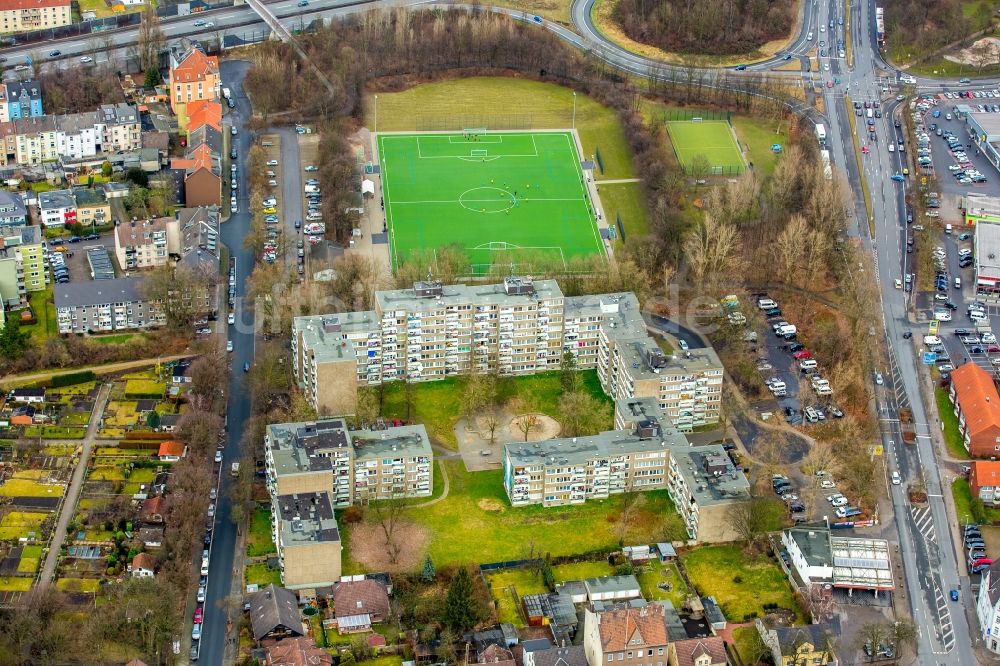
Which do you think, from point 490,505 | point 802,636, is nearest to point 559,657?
point 802,636

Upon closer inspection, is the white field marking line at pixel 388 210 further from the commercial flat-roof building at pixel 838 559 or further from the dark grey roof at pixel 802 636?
the dark grey roof at pixel 802 636

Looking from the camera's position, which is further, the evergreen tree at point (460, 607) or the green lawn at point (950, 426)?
the green lawn at point (950, 426)

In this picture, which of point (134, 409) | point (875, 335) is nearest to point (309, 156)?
A: point (134, 409)

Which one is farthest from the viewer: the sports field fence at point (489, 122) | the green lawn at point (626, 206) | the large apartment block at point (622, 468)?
the sports field fence at point (489, 122)

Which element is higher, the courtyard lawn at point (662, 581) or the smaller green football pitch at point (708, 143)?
the smaller green football pitch at point (708, 143)

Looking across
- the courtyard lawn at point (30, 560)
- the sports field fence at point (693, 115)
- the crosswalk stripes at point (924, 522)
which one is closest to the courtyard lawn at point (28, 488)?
the courtyard lawn at point (30, 560)

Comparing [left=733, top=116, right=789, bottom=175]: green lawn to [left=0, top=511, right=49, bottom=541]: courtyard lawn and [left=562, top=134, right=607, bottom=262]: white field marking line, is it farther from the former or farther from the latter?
[left=0, top=511, right=49, bottom=541]: courtyard lawn

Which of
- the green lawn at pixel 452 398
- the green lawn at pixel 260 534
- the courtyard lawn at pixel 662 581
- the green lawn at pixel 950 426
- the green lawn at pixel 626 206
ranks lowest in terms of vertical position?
the courtyard lawn at pixel 662 581
